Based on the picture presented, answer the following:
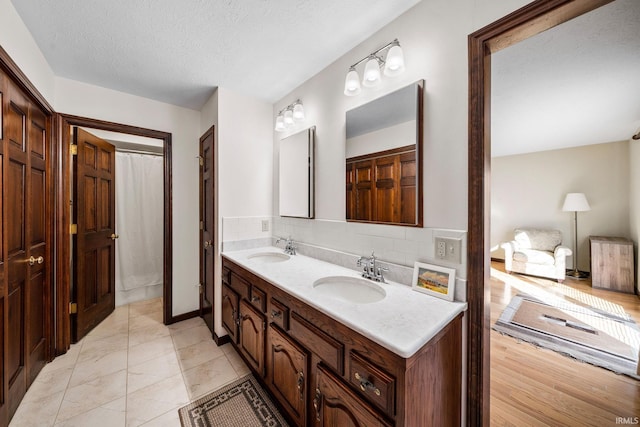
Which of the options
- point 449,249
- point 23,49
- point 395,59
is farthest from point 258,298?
point 23,49

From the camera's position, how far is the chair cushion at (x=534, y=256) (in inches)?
158

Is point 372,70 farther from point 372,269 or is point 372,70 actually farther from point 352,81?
point 372,269

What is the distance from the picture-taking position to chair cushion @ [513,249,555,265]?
13.1 ft

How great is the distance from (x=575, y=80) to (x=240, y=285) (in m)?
3.37

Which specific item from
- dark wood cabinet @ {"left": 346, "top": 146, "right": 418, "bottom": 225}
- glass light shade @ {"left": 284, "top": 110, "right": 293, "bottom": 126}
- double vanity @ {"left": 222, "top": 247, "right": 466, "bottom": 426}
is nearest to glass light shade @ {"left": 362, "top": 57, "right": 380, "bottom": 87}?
dark wood cabinet @ {"left": 346, "top": 146, "right": 418, "bottom": 225}

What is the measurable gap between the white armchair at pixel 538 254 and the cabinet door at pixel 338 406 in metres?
4.78

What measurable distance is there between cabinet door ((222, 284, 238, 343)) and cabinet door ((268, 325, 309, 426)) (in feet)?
1.88

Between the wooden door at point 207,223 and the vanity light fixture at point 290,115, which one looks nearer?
the vanity light fixture at point 290,115

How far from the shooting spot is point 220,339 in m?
2.20

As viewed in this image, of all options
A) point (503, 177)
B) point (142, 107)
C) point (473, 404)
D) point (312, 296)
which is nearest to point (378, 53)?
point (312, 296)

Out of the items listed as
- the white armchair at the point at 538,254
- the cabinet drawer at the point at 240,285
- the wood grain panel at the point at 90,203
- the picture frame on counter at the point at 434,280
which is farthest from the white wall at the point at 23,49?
the white armchair at the point at 538,254

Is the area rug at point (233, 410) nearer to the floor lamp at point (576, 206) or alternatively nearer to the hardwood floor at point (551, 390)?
the hardwood floor at point (551, 390)

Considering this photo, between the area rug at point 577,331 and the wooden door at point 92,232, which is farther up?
the wooden door at point 92,232

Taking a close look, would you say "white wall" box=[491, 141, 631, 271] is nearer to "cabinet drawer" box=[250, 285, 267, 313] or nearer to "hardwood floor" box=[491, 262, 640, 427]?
"hardwood floor" box=[491, 262, 640, 427]
